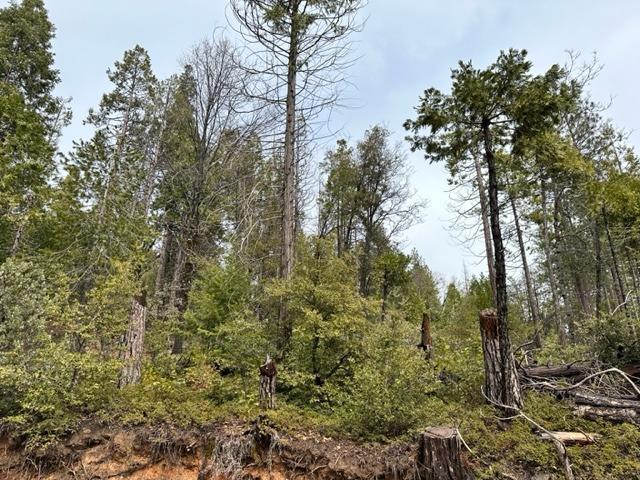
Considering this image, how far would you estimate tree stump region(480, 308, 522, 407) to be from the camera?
5207 mm

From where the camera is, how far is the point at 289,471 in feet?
15.3

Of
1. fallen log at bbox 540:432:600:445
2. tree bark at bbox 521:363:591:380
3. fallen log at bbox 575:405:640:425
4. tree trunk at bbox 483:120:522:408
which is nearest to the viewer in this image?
fallen log at bbox 540:432:600:445

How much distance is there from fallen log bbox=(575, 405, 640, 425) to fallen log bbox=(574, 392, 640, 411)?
0.18 feet

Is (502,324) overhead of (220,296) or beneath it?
beneath

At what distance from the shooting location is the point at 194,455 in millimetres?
5031

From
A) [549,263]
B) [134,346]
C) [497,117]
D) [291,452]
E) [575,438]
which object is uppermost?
[497,117]

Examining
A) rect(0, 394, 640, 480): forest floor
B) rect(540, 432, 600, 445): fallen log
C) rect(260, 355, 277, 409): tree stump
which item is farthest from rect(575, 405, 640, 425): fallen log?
rect(260, 355, 277, 409): tree stump

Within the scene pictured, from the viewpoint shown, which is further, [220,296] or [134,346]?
[220,296]

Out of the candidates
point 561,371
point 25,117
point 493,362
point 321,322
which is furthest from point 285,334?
point 25,117

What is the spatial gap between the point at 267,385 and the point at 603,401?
5.07m

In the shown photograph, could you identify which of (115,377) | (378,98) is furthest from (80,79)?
(115,377)

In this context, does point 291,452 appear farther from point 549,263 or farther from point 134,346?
point 549,263

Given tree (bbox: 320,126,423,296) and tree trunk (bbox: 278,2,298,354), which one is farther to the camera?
tree (bbox: 320,126,423,296)

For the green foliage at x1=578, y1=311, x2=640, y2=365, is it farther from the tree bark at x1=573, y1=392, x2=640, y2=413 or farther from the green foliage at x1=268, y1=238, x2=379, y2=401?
the green foliage at x1=268, y1=238, x2=379, y2=401
